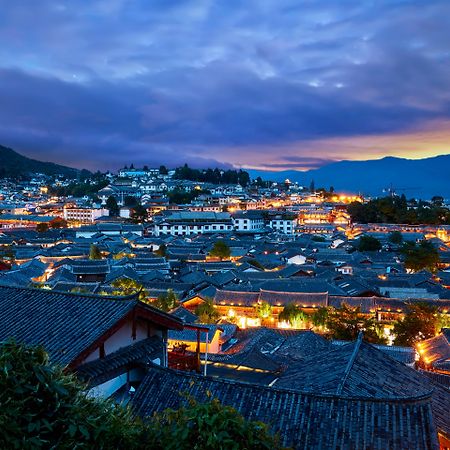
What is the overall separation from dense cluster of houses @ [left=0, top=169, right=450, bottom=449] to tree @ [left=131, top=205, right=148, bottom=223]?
1.66 metres

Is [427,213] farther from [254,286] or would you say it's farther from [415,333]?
[415,333]

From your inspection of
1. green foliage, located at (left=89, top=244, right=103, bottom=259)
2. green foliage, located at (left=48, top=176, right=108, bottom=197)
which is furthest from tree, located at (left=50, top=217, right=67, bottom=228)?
green foliage, located at (left=89, top=244, right=103, bottom=259)

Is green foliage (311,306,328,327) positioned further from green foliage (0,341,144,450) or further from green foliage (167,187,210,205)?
green foliage (167,187,210,205)

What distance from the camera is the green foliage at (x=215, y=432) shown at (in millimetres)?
3402

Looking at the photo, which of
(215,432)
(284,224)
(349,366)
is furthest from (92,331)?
(284,224)

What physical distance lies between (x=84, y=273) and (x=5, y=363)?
116 feet

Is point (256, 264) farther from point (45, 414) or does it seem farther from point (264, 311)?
point (45, 414)

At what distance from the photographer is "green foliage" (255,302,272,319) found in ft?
91.7

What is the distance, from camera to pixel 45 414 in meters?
3.63

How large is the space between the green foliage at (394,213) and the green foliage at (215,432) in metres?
76.3

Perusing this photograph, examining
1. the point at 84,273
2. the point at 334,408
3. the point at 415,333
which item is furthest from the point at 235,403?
the point at 84,273

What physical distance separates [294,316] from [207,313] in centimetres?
496

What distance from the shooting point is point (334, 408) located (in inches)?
243

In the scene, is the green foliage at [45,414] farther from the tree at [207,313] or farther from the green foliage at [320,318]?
the green foliage at [320,318]
